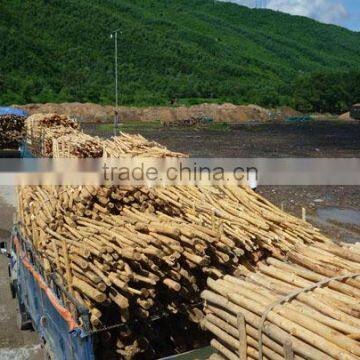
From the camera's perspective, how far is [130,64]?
10538 centimetres

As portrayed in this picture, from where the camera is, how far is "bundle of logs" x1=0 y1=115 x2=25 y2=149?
2302cm

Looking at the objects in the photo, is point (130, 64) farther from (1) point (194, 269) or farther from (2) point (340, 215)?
(1) point (194, 269)

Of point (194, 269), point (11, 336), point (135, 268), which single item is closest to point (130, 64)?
point (11, 336)

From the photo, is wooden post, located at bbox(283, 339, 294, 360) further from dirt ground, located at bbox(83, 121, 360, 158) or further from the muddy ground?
dirt ground, located at bbox(83, 121, 360, 158)

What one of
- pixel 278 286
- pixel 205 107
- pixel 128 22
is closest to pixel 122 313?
pixel 278 286

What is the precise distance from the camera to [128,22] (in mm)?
127875

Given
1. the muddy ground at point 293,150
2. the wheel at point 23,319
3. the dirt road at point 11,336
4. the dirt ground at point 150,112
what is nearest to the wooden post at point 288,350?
the dirt road at point 11,336

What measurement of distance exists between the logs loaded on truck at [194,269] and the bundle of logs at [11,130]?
15.3 meters

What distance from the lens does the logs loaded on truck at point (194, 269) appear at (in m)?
4.51

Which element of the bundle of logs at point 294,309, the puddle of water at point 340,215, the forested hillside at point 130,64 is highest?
the forested hillside at point 130,64

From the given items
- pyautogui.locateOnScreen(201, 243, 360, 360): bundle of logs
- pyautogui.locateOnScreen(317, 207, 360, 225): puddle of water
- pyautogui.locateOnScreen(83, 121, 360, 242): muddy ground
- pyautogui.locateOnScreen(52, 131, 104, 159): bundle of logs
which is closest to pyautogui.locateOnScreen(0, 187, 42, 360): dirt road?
pyautogui.locateOnScreen(52, 131, 104, 159): bundle of logs

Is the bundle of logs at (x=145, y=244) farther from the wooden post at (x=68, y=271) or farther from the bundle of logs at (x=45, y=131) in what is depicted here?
the bundle of logs at (x=45, y=131)

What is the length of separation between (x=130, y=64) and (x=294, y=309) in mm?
104396

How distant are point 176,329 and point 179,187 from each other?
8.07 ft
